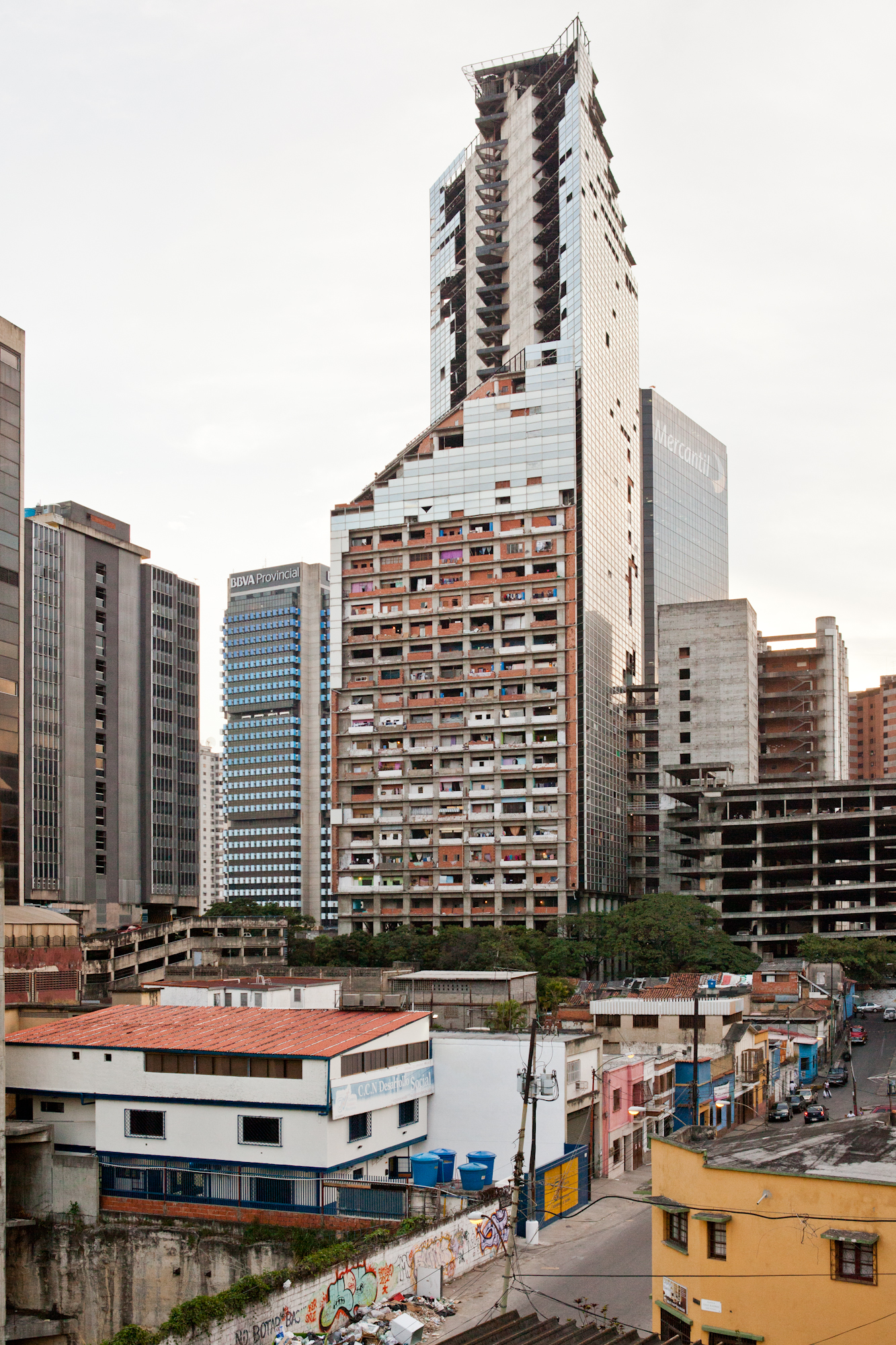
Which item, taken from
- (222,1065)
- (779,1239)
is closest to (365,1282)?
(779,1239)

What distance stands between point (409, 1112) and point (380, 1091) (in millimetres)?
3571

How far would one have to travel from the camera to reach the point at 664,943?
119625mm

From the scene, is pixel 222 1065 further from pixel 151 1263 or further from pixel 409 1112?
pixel 409 1112

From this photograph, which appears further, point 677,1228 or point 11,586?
point 11,586

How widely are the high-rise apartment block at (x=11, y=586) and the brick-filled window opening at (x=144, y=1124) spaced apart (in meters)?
45.6

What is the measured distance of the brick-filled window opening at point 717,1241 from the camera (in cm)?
3058

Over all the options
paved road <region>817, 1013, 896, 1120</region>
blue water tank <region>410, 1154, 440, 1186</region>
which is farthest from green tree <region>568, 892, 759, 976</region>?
blue water tank <region>410, 1154, 440, 1186</region>

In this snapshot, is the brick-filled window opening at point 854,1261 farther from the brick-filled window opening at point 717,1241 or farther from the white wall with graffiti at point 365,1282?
the white wall with graffiti at point 365,1282

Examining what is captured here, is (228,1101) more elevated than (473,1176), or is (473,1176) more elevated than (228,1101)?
(228,1101)

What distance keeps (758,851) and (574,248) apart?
79.1 metres

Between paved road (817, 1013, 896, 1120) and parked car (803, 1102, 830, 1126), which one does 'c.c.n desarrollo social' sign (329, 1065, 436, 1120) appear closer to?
paved road (817, 1013, 896, 1120)

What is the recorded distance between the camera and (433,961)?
122 meters

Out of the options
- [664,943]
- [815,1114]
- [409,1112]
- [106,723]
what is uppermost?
[106,723]

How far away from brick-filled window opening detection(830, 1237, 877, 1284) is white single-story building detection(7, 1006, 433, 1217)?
19.6 m
